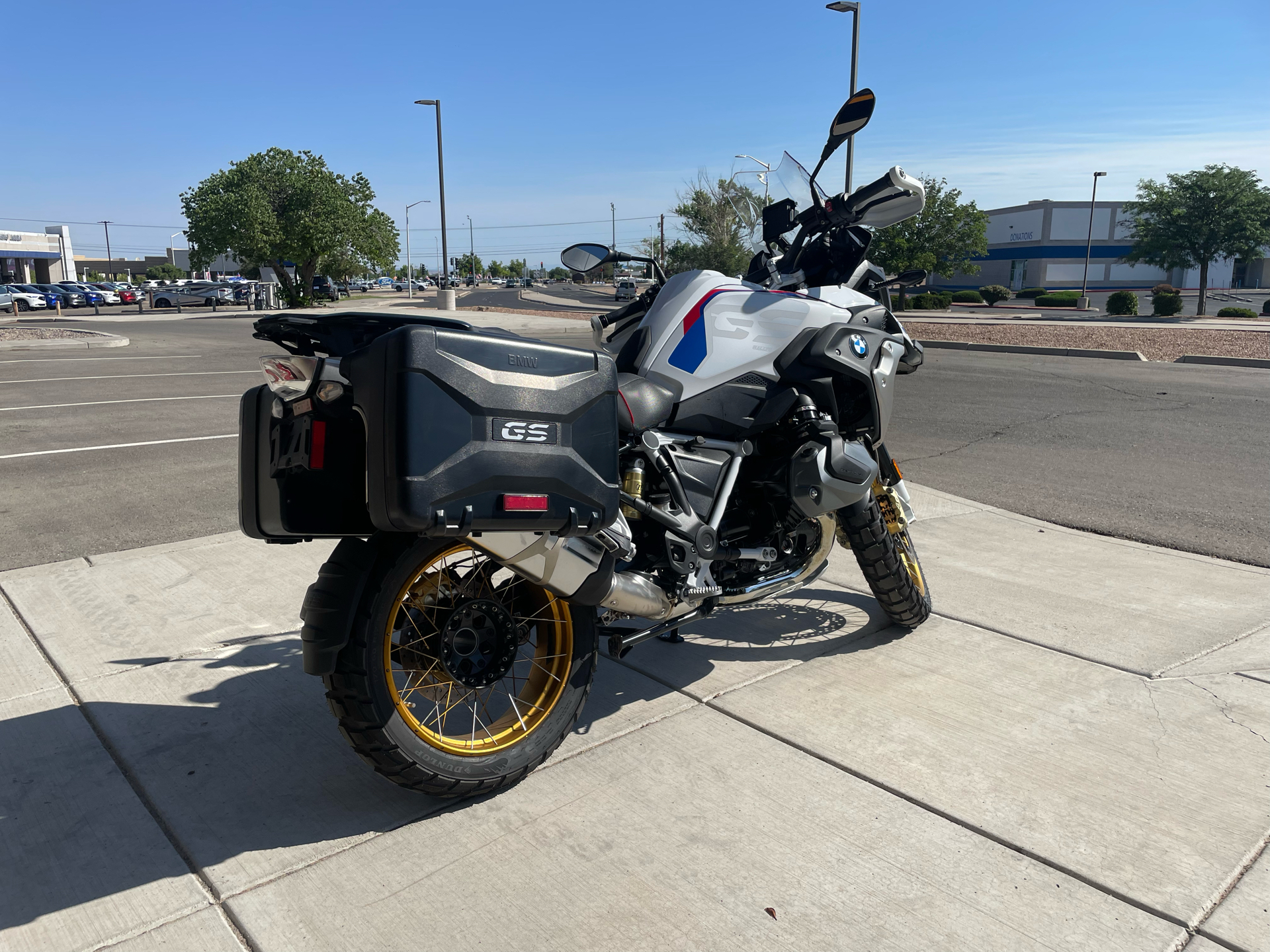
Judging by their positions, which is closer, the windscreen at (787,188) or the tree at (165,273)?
the windscreen at (787,188)

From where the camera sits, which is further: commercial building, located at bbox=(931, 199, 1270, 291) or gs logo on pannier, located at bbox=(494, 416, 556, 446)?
commercial building, located at bbox=(931, 199, 1270, 291)

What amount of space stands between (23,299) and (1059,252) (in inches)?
2678

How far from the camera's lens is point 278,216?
45219 mm

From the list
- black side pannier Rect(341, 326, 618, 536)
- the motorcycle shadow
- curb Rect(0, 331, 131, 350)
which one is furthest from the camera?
curb Rect(0, 331, 131, 350)

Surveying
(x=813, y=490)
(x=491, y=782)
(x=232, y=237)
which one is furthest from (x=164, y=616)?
(x=232, y=237)

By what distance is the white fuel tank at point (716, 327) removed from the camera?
10.7 ft

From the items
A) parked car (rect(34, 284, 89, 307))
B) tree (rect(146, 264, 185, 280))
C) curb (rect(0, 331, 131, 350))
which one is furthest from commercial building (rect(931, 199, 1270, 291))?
tree (rect(146, 264, 185, 280))

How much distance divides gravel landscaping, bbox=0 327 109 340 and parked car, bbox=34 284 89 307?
24.7 meters

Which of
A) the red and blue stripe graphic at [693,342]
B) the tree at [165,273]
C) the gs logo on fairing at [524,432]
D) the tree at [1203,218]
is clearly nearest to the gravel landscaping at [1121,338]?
the tree at [1203,218]

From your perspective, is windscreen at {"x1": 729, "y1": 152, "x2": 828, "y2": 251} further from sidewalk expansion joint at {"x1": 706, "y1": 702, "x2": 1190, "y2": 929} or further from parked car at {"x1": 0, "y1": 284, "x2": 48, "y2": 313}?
parked car at {"x1": 0, "y1": 284, "x2": 48, "y2": 313}

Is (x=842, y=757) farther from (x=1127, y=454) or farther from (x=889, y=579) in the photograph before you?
(x=1127, y=454)

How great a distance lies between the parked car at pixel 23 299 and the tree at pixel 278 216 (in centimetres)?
707

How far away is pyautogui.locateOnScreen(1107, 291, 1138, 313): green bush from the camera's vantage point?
A: 36.3 metres

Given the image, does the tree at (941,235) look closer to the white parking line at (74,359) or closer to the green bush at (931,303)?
the green bush at (931,303)
